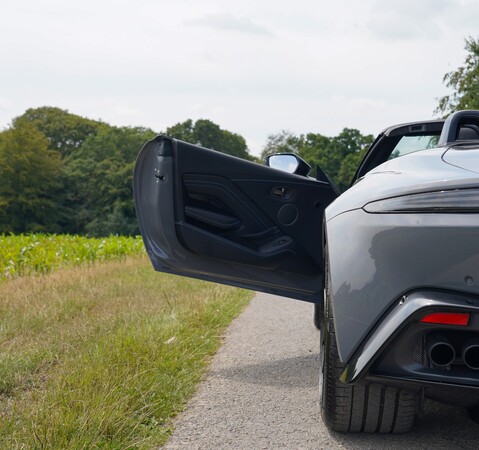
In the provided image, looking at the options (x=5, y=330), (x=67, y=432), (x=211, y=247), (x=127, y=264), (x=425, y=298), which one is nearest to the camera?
(x=425, y=298)

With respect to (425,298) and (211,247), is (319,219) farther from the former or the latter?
(425,298)

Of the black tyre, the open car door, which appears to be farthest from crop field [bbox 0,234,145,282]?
the black tyre

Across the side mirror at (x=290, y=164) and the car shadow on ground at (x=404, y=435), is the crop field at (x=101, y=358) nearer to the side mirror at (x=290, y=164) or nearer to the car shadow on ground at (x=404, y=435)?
the car shadow on ground at (x=404, y=435)

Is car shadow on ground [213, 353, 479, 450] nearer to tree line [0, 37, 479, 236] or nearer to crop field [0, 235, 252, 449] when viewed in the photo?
crop field [0, 235, 252, 449]

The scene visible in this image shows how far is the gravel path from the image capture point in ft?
9.14

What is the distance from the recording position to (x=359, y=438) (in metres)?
2.84

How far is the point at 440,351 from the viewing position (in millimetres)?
2258

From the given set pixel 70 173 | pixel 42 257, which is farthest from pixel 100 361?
pixel 70 173

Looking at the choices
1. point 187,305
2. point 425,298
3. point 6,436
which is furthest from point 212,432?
point 187,305

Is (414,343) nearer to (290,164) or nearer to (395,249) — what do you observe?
(395,249)

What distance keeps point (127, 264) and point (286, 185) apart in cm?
947

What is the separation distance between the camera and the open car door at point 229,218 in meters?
3.94

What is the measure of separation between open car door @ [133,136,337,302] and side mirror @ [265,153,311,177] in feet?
0.58

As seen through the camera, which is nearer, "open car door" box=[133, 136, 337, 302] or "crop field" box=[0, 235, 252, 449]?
"crop field" box=[0, 235, 252, 449]
